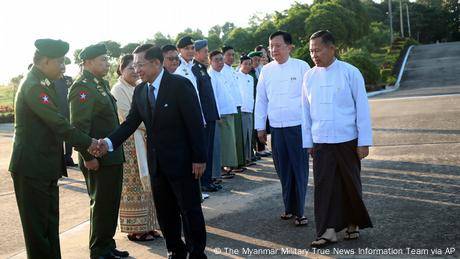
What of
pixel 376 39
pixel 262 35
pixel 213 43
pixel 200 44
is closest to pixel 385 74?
pixel 262 35

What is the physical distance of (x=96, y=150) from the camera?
477 cm

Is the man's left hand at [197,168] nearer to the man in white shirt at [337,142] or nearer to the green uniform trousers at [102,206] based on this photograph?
the green uniform trousers at [102,206]

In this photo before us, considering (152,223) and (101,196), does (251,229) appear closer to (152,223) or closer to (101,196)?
(152,223)

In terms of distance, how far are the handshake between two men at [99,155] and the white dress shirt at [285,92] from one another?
1721 millimetres

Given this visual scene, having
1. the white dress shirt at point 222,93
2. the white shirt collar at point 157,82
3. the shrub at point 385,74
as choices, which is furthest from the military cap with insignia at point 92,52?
the shrub at point 385,74

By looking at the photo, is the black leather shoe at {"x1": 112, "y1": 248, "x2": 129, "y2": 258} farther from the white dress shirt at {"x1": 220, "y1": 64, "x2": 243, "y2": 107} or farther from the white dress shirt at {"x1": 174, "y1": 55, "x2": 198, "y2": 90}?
the white dress shirt at {"x1": 220, "y1": 64, "x2": 243, "y2": 107}

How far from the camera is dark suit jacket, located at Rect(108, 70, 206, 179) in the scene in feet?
15.0

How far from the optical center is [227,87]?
895 cm

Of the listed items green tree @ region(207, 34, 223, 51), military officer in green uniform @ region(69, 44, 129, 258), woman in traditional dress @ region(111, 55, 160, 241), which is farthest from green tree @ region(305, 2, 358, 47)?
military officer in green uniform @ region(69, 44, 129, 258)

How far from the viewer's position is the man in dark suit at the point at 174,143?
4.58m

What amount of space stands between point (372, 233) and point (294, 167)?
1.13 meters

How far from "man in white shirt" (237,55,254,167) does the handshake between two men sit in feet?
16.5

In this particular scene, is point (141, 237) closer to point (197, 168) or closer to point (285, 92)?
point (197, 168)

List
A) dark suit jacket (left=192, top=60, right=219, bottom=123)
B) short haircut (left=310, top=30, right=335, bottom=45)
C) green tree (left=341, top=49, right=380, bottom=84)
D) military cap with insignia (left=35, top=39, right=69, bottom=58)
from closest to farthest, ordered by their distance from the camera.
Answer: military cap with insignia (left=35, top=39, right=69, bottom=58) < short haircut (left=310, top=30, right=335, bottom=45) < dark suit jacket (left=192, top=60, right=219, bottom=123) < green tree (left=341, top=49, right=380, bottom=84)
